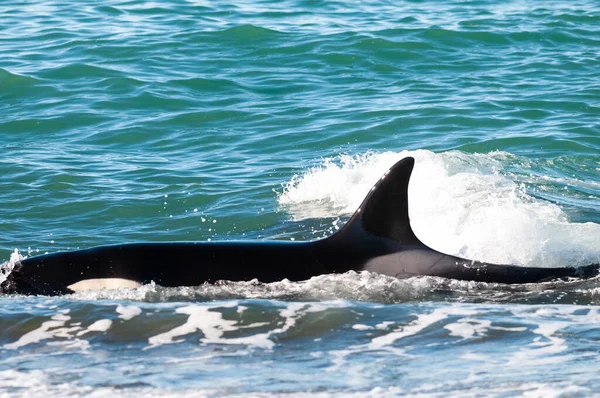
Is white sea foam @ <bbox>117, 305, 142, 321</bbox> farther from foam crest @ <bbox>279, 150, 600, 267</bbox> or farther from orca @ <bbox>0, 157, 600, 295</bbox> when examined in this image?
foam crest @ <bbox>279, 150, 600, 267</bbox>

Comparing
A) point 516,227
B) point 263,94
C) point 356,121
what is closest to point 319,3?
point 263,94

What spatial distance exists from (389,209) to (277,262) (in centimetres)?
96

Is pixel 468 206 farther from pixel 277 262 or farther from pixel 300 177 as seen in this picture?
pixel 277 262

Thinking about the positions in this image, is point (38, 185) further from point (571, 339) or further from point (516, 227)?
point (571, 339)

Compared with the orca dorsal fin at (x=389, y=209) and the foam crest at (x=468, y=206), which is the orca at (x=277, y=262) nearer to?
the orca dorsal fin at (x=389, y=209)

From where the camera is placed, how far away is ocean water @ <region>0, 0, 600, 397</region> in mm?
6453

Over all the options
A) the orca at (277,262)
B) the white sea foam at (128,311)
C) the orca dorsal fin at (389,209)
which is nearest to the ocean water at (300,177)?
the white sea foam at (128,311)

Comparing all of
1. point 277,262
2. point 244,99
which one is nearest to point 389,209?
point 277,262

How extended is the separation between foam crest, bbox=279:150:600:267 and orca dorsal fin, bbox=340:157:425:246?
1999 millimetres

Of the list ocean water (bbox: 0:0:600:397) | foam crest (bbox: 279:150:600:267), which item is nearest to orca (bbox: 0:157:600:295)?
ocean water (bbox: 0:0:600:397)

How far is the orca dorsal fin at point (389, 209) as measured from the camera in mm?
7879

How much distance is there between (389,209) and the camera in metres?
8.07

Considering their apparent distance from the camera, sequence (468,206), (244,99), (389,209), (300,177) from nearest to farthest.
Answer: (389,209)
(468,206)
(300,177)
(244,99)

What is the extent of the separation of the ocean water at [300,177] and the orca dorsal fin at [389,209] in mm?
363
